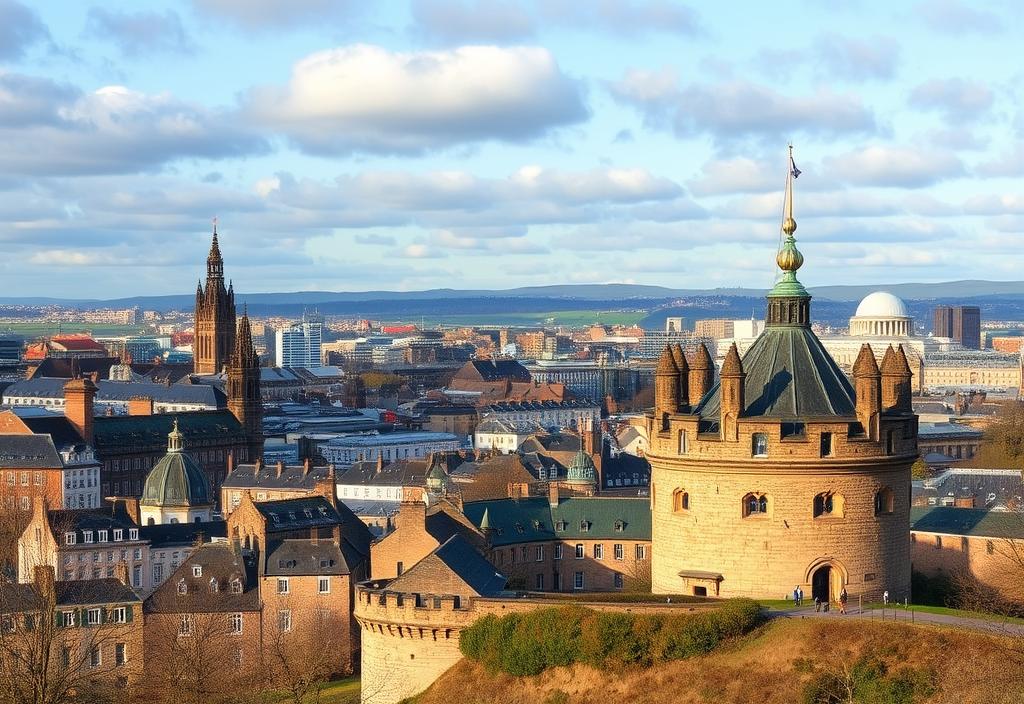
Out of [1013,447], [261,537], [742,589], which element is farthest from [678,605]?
[1013,447]

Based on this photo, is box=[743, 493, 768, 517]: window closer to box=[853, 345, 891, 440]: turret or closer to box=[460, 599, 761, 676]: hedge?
box=[460, 599, 761, 676]: hedge

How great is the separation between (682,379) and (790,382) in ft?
16.5

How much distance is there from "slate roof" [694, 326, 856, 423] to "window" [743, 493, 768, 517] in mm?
2919

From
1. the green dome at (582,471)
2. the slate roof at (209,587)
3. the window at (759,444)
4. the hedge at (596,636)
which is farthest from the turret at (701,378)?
the green dome at (582,471)

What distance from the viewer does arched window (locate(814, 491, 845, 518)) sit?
69.6 metres

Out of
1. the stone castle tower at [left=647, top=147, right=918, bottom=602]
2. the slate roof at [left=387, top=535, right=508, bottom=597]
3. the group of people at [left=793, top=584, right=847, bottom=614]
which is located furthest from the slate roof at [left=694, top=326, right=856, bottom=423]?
the slate roof at [left=387, top=535, right=508, bottom=597]

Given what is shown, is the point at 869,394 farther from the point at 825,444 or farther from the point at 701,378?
the point at 701,378

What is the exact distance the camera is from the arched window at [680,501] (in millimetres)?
71381

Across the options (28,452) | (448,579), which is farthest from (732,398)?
(28,452)

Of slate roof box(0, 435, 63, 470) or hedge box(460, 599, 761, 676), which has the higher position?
hedge box(460, 599, 761, 676)

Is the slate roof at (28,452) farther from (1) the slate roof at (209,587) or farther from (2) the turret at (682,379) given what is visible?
(2) the turret at (682,379)

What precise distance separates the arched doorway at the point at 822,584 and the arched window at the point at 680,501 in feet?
17.1

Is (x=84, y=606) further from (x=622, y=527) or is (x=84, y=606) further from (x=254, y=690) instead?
(x=622, y=527)

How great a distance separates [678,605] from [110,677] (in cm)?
3886
